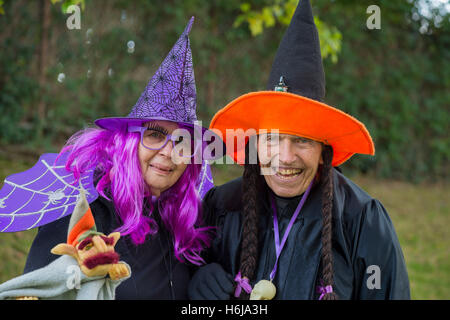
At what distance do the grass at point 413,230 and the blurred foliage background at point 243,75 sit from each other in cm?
2

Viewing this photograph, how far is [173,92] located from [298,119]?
71cm

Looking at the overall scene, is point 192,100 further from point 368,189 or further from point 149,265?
point 368,189

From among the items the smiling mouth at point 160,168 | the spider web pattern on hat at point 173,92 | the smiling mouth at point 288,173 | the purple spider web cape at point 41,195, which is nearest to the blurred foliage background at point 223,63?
the spider web pattern on hat at point 173,92

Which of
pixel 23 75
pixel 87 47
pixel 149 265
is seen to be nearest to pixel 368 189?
pixel 87 47

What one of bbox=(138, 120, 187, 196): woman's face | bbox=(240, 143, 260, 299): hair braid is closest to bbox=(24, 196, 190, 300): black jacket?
bbox=(138, 120, 187, 196): woman's face

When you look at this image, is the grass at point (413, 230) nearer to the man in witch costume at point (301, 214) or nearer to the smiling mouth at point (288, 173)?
the man in witch costume at point (301, 214)

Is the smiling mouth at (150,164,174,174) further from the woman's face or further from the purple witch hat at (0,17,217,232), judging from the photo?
the purple witch hat at (0,17,217,232)

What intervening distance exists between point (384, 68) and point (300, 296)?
25.3 feet

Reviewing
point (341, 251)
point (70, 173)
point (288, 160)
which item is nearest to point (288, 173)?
point (288, 160)

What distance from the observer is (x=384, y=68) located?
896cm

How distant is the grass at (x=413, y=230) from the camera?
4500 millimetres

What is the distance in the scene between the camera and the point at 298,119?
7.61 ft

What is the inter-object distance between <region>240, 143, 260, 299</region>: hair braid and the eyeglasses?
1.30ft

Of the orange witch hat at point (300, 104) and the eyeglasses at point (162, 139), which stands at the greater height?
the orange witch hat at point (300, 104)
